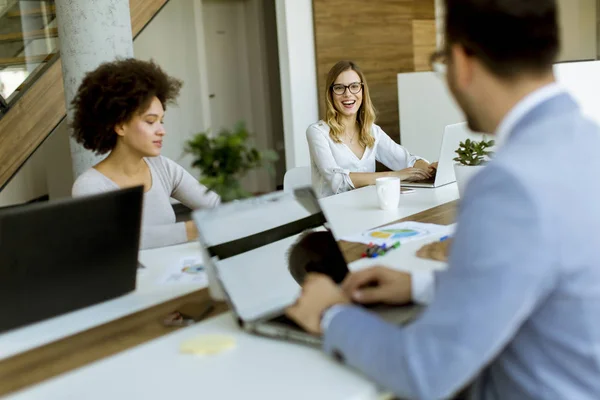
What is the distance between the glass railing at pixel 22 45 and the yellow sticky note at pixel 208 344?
3.80 meters

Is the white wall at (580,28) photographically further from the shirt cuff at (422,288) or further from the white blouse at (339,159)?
the shirt cuff at (422,288)

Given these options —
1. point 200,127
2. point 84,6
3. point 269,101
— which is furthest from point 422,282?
point 269,101

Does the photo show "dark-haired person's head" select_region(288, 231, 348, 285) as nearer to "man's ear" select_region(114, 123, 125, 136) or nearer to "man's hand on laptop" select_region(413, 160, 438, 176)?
"man's ear" select_region(114, 123, 125, 136)

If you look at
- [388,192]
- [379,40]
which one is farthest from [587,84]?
[379,40]

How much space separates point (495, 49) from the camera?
41.9 inches

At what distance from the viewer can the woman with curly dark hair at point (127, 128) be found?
2.38 metres

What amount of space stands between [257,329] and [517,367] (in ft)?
1.60

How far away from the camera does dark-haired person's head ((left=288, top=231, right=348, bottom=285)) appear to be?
158 centimetres

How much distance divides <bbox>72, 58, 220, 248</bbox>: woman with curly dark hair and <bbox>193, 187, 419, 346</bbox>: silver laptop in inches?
34.8

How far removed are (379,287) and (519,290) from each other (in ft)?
1.47

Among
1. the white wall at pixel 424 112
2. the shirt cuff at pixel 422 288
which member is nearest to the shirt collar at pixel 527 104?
the shirt cuff at pixel 422 288

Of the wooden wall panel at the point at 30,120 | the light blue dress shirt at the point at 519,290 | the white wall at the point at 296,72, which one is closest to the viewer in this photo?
the light blue dress shirt at the point at 519,290

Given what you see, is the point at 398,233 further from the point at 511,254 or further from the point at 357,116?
the point at 357,116

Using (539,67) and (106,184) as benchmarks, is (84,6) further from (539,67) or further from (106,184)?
(539,67)
